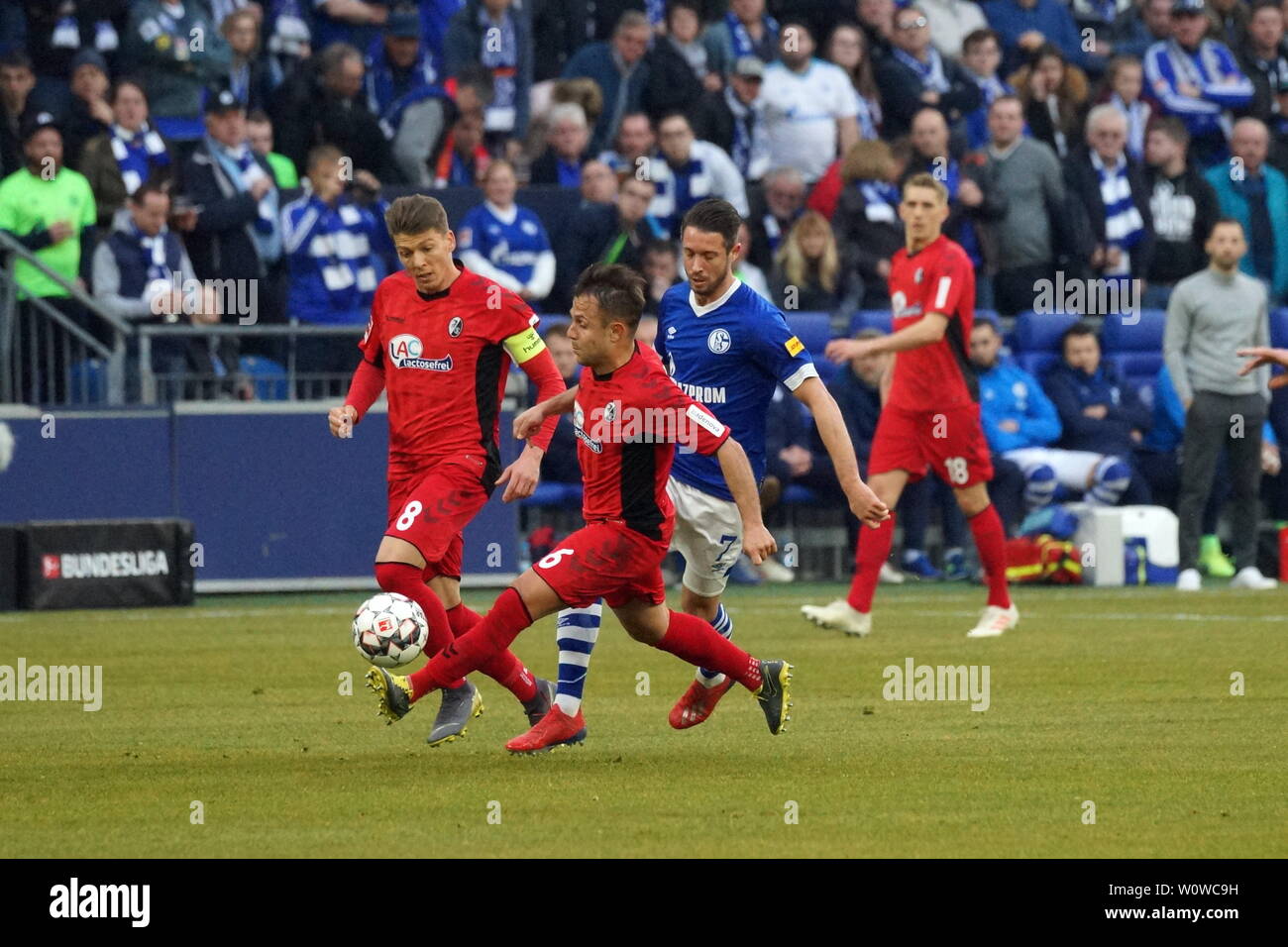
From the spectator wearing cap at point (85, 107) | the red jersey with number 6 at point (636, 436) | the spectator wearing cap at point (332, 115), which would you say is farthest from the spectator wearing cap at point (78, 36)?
the red jersey with number 6 at point (636, 436)

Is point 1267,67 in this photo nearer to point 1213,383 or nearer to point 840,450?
point 1213,383

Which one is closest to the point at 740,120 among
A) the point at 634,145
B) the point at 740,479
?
the point at 634,145

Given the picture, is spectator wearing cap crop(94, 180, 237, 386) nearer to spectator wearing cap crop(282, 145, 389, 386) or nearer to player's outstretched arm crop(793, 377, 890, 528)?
spectator wearing cap crop(282, 145, 389, 386)

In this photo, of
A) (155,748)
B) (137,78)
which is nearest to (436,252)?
(155,748)

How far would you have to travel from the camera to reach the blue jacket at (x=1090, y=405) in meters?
19.9

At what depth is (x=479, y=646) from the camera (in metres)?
8.56

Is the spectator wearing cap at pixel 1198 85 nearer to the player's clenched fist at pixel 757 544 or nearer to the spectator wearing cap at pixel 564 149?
the spectator wearing cap at pixel 564 149

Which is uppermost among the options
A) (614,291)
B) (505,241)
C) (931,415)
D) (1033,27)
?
(1033,27)

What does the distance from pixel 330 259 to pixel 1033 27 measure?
886 cm

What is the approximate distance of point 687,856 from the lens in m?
6.50

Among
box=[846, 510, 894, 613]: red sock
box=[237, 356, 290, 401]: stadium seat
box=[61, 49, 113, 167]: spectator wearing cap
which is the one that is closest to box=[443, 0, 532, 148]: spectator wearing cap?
box=[61, 49, 113, 167]: spectator wearing cap

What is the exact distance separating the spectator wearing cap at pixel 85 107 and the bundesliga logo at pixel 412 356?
947 centimetres
